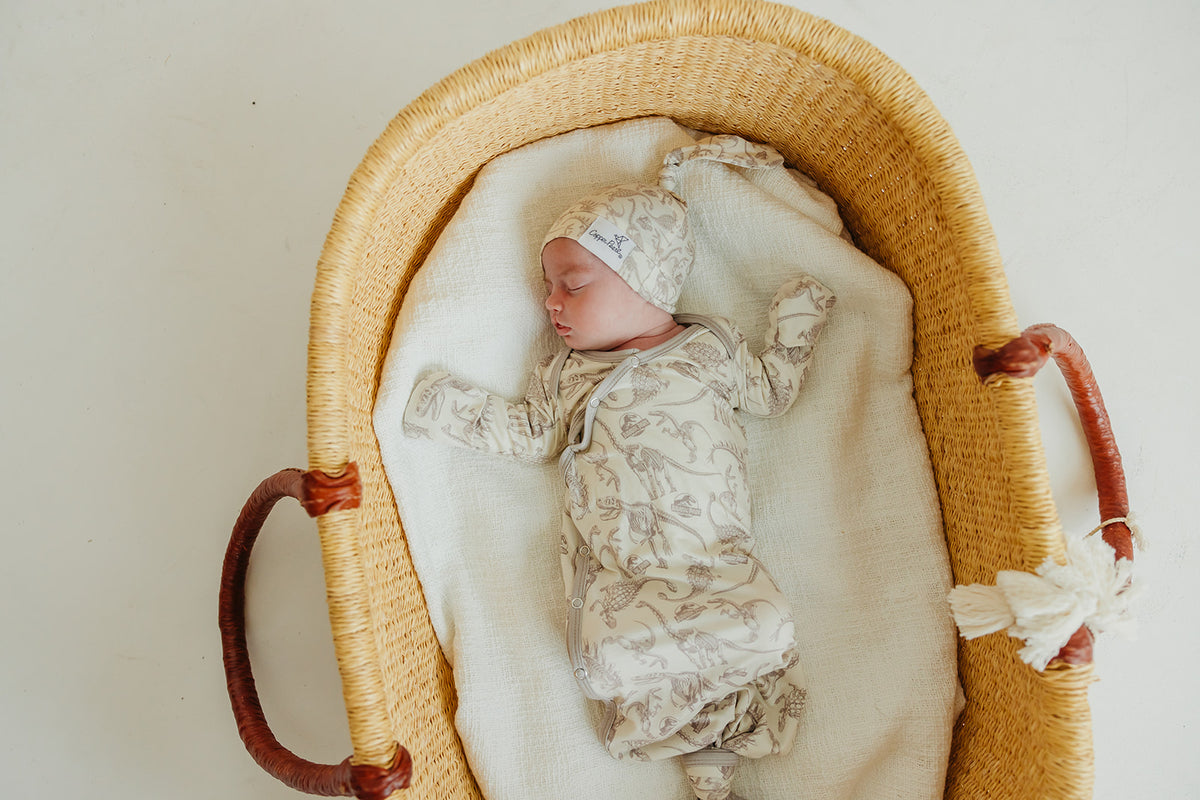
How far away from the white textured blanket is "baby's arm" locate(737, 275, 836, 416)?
0.06 m

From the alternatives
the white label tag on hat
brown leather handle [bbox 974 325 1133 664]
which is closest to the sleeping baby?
the white label tag on hat

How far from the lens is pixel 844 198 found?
1483mm

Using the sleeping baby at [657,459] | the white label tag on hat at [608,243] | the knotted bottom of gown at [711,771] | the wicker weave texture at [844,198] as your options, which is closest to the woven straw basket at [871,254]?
the wicker weave texture at [844,198]

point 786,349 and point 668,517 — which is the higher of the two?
point 786,349

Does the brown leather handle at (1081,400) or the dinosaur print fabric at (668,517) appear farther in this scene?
the dinosaur print fabric at (668,517)

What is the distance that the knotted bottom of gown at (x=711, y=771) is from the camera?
1271mm

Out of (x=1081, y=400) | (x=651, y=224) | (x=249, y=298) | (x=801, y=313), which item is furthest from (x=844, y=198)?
(x=249, y=298)

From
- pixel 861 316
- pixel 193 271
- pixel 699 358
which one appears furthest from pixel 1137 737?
pixel 193 271

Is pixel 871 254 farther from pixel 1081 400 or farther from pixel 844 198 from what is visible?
pixel 1081 400

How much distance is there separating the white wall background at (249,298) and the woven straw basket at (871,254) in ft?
0.88

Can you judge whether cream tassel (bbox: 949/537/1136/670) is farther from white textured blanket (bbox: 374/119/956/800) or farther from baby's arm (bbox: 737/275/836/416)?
baby's arm (bbox: 737/275/836/416)

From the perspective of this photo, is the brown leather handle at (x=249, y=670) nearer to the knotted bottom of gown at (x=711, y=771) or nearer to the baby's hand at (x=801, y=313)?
the knotted bottom of gown at (x=711, y=771)

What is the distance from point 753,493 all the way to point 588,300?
477mm

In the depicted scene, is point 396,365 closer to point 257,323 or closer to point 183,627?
point 257,323
